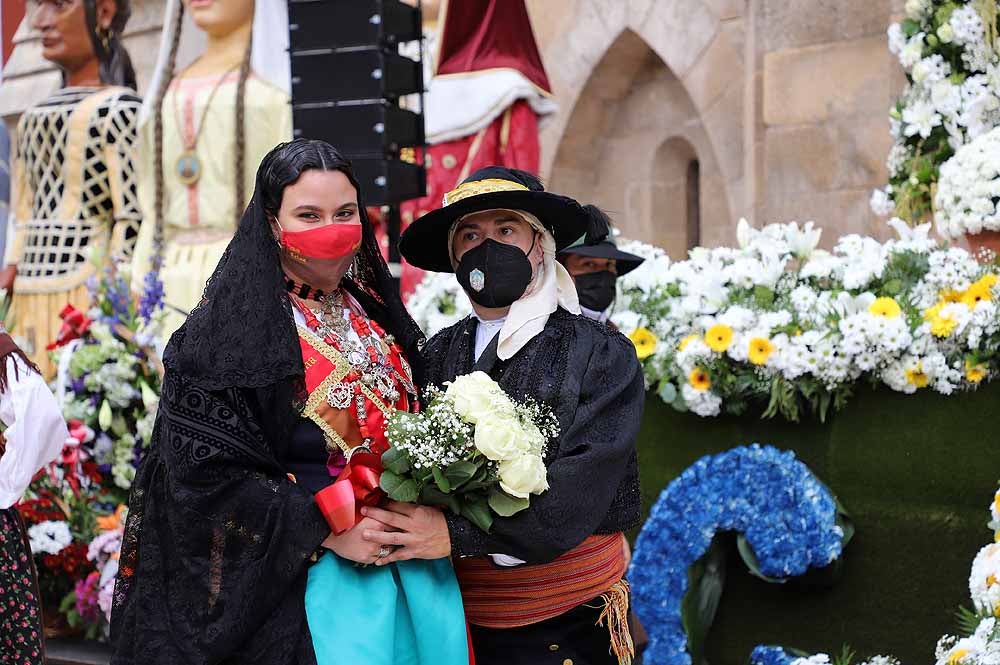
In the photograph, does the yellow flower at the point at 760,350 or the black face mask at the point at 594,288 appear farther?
the black face mask at the point at 594,288

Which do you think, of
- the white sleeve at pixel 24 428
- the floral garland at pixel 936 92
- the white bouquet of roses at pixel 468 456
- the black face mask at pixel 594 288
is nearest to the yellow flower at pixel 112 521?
the white sleeve at pixel 24 428

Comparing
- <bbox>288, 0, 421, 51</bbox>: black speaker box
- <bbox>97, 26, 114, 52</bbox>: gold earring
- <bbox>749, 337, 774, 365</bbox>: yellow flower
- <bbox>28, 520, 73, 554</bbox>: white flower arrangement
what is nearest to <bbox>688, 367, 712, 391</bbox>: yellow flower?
<bbox>749, 337, 774, 365</bbox>: yellow flower

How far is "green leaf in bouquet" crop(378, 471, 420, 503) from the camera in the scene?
2412 millimetres

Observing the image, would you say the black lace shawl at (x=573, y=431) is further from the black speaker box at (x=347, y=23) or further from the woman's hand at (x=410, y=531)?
the black speaker box at (x=347, y=23)

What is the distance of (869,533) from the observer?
4094mm

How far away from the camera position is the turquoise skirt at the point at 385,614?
8.02 feet

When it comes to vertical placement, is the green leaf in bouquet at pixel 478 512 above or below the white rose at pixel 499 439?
below

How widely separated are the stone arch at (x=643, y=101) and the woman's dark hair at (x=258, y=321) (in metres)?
5.85

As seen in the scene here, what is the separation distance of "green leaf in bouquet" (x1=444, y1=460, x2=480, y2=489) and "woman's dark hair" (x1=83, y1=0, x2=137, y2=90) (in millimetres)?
6532

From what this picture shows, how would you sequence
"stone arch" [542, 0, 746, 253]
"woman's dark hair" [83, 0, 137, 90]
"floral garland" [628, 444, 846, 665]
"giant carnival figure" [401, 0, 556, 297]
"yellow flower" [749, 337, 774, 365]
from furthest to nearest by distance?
1. "stone arch" [542, 0, 746, 253]
2. "woman's dark hair" [83, 0, 137, 90]
3. "giant carnival figure" [401, 0, 556, 297]
4. "yellow flower" [749, 337, 774, 365]
5. "floral garland" [628, 444, 846, 665]

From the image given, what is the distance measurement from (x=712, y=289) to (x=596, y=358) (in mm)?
1966

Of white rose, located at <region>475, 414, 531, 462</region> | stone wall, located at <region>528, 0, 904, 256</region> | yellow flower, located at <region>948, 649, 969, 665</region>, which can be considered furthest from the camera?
stone wall, located at <region>528, 0, 904, 256</region>

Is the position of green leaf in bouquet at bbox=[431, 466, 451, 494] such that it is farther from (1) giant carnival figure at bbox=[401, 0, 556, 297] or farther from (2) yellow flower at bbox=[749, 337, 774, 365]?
(1) giant carnival figure at bbox=[401, 0, 556, 297]

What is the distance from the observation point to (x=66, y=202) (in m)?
7.43
